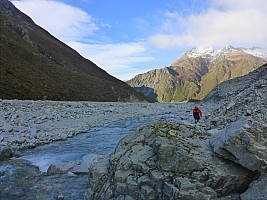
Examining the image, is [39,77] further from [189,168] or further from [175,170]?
[189,168]

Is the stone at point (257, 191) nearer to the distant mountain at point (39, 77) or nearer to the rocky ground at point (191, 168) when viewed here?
the rocky ground at point (191, 168)

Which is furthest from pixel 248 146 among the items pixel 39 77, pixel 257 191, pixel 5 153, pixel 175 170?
pixel 39 77

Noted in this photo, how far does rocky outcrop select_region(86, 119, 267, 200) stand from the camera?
248 inches

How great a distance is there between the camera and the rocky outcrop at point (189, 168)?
20.6 feet

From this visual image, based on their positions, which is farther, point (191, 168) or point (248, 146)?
point (191, 168)

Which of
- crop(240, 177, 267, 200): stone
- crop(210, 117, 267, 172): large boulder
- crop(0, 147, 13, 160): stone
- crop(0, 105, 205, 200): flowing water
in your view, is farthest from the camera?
crop(0, 147, 13, 160): stone

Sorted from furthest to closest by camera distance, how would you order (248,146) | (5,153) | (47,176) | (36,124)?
(36,124) → (5,153) → (47,176) → (248,146)

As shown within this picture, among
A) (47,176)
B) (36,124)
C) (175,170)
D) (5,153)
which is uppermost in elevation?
(175,170)

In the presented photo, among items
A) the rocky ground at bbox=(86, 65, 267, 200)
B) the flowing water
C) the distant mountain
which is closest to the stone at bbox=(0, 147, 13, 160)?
the flowing water

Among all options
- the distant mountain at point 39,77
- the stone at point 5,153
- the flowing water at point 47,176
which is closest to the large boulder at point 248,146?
the flowing water at point 47,176

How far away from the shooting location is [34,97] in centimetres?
4725

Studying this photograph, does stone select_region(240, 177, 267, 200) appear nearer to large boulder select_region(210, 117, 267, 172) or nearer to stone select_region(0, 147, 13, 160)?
large boulder select_region(210, 117, 267, 172)

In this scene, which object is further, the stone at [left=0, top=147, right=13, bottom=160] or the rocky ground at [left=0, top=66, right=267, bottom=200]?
the stone at [left=0, top=147, right=13, bottom=160]

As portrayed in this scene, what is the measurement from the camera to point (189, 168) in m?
6.74
